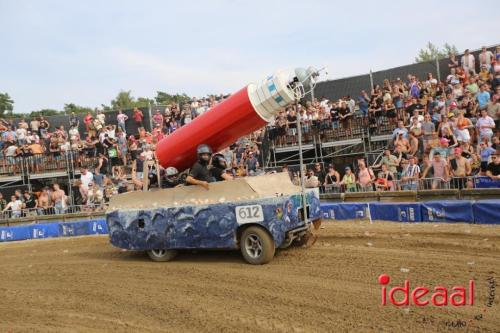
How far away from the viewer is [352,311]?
6000mm

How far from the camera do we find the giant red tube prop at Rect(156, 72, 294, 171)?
8.52 m

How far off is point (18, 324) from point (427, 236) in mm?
7330

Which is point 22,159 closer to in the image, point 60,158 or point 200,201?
point 60,158

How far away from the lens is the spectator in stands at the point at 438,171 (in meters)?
12.7

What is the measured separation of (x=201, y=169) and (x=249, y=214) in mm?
1373

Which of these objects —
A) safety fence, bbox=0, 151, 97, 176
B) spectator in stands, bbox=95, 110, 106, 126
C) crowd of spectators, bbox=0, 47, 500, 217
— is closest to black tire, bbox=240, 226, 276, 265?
crowd of spectators, bbox=0, 47, 500, 217

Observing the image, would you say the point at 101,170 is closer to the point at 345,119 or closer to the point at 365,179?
the point at 345,119

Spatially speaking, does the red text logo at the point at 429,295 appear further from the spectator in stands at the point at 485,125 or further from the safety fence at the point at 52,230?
the safety fence at the point at 52,230

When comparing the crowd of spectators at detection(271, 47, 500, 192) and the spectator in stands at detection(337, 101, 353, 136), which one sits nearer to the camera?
the crowd of spectators at detection(271, 47, 500, 192)

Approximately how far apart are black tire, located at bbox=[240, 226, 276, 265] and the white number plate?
162 millimetres

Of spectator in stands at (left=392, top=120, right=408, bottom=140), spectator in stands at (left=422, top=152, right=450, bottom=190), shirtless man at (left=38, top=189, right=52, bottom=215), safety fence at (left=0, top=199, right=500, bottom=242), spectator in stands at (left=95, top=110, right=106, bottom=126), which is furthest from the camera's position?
spectator in stands at (left=95, top=110, right=106, bottom=126)

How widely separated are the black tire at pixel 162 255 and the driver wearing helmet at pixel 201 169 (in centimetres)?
160

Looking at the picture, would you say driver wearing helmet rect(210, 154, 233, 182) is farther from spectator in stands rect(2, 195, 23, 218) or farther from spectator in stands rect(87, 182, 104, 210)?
spectator in stands rect(2, 195, 23, 218)

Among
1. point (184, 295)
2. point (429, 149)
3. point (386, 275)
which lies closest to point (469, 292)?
point (386, 275)
